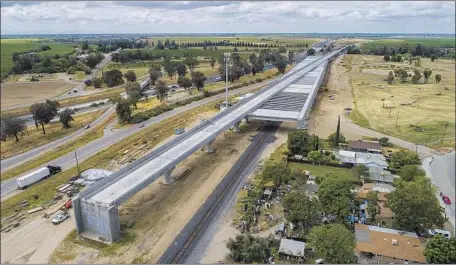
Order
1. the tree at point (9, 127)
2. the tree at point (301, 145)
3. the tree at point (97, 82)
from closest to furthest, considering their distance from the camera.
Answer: the tree at point (9, 127) < the tree at point (301, 145) < the tree at point (97, 82)

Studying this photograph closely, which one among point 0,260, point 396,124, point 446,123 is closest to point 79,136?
point 0,260

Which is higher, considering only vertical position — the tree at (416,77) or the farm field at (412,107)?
the tree at (416,77)

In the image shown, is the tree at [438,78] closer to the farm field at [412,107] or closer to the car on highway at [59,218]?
the farm field at [412,107]

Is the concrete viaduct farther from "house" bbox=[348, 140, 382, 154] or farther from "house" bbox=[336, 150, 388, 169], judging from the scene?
"house" bbox=[336, 150, 388, 169]

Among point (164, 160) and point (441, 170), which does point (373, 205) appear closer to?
point (441, 170)

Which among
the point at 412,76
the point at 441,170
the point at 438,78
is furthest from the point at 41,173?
the point at 412,76

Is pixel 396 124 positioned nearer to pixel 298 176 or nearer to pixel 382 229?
pixel 298 176

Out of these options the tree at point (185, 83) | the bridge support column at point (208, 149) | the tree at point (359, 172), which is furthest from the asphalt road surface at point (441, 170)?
the tree at point (185, 83)
